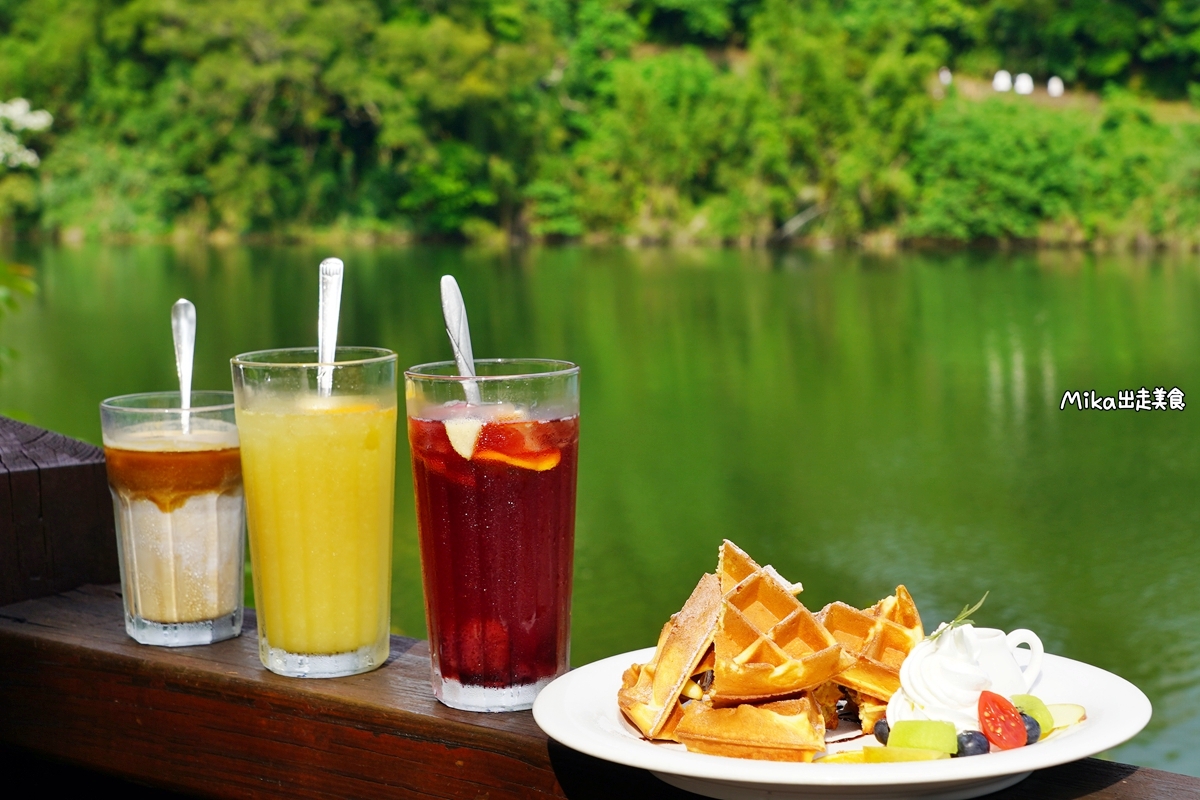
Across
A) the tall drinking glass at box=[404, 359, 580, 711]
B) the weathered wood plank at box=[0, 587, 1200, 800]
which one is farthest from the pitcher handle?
the tall drinking glass at box=[404, 359, 580, 711]

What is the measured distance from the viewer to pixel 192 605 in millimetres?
1405

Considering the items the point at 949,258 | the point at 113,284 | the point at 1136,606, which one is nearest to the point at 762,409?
the point at 1136,606

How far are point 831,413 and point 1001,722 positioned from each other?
1595 cm

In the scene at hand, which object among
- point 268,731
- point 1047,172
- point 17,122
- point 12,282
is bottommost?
point 268,731

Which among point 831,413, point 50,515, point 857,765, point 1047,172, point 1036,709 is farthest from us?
point 1047,172

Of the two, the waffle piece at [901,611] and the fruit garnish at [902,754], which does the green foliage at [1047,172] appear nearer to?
the waffle piece at [901,611]

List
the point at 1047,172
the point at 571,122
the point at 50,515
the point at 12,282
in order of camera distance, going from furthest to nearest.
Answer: the point at 571,122, the point at 1047,172, the point at 12,282, the point at 50,515

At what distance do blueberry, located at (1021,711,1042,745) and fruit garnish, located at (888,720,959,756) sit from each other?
0.05 meters

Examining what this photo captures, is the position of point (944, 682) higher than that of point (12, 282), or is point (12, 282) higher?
point (12, 282)

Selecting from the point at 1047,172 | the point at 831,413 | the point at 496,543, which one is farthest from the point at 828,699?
the point at 1047,172

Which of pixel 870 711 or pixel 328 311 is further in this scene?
pixel 328 311

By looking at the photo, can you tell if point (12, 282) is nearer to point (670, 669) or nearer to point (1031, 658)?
point (670, 669)

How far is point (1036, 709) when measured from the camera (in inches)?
39.9

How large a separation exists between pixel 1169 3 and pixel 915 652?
4247 cm
